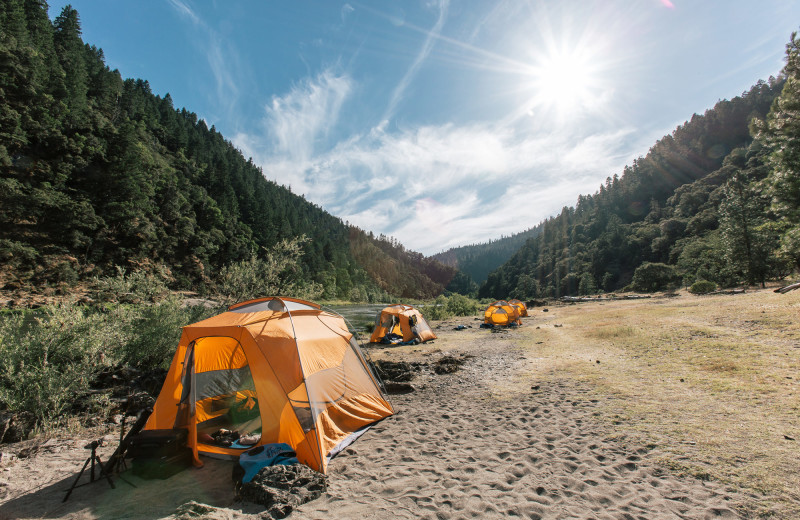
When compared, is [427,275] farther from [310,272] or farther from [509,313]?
[509,313]

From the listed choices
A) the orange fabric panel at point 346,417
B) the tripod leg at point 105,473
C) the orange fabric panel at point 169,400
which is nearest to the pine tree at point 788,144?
the orange fabric panel at point 346,417

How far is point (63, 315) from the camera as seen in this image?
8109 mm

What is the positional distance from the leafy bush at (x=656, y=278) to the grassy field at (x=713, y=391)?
51641 mm

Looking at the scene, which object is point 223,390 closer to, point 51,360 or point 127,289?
point 51,360

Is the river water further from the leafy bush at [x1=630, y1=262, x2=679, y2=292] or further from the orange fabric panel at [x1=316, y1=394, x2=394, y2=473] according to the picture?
the leafy bush at [x1=630, y1=262, x2=679, y2=292]

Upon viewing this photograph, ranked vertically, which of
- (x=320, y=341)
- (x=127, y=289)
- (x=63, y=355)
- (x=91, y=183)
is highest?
(x=91, y=183)

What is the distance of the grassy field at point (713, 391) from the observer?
164 inches

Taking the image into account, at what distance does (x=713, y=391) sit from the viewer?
693 cm

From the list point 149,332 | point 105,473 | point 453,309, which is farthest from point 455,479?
point 453,309

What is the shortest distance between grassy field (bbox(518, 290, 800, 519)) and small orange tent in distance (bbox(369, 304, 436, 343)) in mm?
6645

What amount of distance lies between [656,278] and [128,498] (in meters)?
73.3

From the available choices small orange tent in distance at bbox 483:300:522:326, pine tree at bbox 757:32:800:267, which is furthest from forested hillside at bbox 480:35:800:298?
small orange tent in distance at bbox 483:300:522:326

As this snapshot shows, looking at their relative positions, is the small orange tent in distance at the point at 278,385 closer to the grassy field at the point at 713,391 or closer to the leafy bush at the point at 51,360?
the leafy bush at the point at 51,360

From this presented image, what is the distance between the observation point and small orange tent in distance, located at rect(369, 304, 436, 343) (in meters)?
18.6
